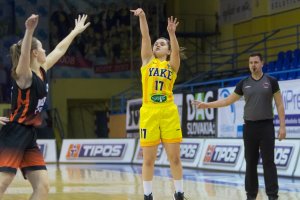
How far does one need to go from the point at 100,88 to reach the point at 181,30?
4815 millimetres

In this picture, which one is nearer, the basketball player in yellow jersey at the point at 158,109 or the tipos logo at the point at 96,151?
the basketball player in yellow jersey at the point at 158,109

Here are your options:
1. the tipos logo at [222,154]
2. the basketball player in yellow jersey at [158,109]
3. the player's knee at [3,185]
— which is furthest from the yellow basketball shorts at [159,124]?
the tipos logo at [222,154]

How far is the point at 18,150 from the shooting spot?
6531mm

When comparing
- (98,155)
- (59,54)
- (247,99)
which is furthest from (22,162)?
(98,155)

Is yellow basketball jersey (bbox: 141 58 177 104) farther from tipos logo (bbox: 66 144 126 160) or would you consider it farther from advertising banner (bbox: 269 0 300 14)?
advertising banner (bbox: 269 0 300 14)

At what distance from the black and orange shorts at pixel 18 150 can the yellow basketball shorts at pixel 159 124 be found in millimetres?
2303

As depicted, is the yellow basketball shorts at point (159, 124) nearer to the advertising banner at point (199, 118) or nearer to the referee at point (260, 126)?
the referee at point (260, 126)

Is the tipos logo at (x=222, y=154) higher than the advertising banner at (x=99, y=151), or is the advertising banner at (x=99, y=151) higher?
the tipos logo at (x=222, y=154)

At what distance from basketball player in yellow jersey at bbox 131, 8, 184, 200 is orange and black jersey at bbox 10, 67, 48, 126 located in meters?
2.34

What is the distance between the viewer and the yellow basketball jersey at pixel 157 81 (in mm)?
8742

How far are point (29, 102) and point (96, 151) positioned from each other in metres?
17.7

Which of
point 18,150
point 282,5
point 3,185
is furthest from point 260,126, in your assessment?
point 282,5

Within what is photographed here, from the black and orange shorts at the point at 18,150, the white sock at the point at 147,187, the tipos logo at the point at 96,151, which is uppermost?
the black and orange shorts at the point at 18,150

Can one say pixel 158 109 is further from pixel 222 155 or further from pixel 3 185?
pixel 222 155
